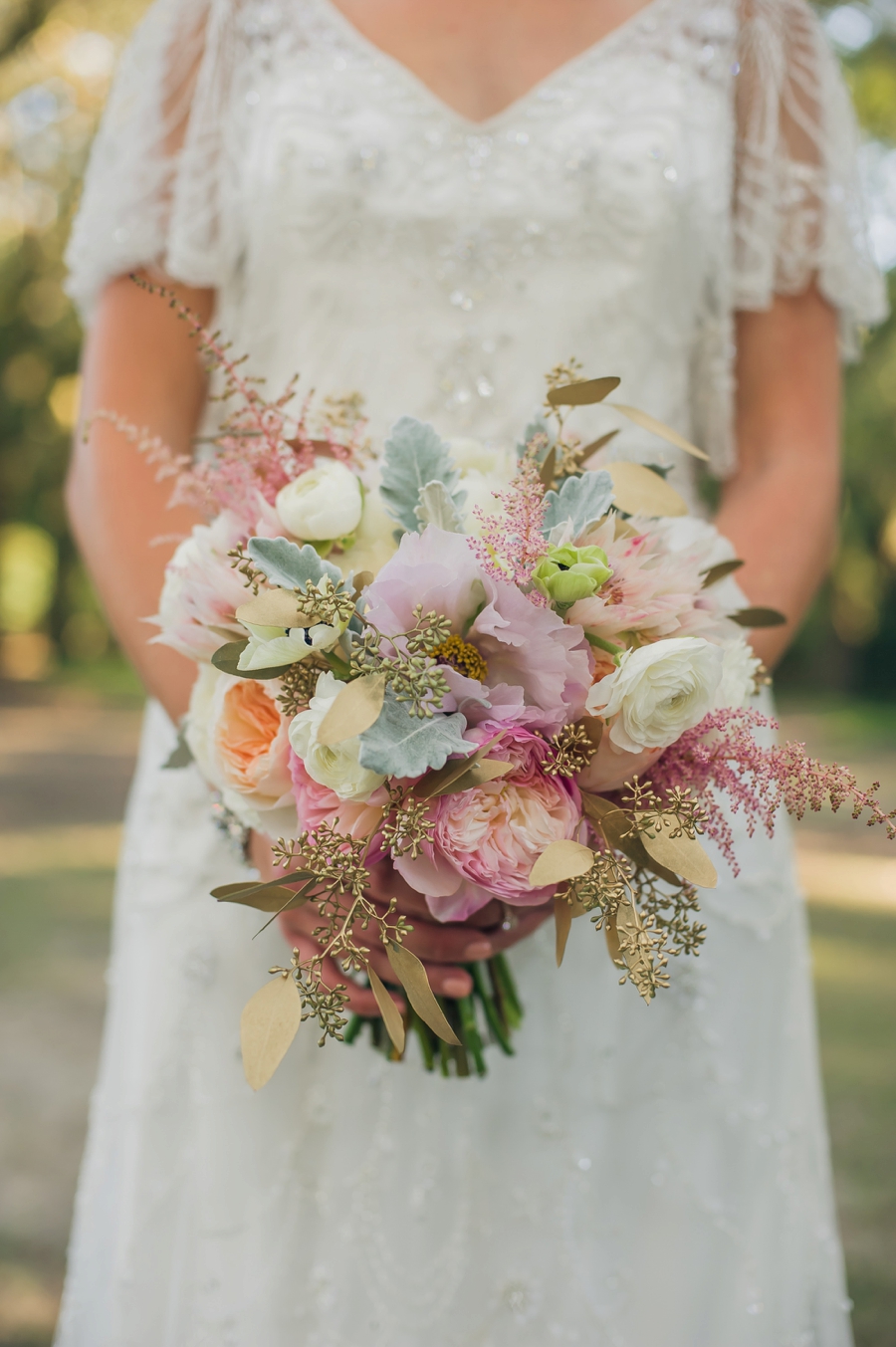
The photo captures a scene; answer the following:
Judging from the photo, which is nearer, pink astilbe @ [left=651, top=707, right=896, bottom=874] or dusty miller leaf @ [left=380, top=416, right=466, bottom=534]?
pink astilbe @ [left=651, top=707, right=896, bottom=874]

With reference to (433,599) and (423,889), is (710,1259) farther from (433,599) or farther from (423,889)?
(433,599)

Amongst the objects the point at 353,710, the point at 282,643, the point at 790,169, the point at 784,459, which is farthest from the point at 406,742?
the point at 790,169

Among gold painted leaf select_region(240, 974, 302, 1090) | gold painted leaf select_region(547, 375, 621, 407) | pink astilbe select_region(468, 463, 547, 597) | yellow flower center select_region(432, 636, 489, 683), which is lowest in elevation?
gold painted leaf select_region(240, 974, 302, 1090)

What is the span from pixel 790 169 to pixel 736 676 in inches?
42.4

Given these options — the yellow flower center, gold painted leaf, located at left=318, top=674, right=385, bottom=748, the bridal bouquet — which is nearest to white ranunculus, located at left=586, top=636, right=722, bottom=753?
the bridal bouquet

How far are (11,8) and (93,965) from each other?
7034mm

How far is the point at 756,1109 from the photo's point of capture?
1.66 metres

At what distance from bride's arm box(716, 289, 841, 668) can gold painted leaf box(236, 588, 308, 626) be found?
80cm

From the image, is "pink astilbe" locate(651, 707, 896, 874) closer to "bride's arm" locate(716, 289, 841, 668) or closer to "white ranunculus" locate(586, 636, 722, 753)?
"white ranunculus" locate(586, 636, 722, 753)

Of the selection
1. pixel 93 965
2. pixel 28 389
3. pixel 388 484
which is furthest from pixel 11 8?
pixel 388 484

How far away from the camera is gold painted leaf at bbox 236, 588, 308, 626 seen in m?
1.00

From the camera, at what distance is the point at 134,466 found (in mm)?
1615

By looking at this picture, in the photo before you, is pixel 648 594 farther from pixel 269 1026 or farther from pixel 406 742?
pixel 269 1026

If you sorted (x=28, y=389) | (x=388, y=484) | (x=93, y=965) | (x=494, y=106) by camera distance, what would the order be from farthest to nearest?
(x=28, y=389) → (x=93, y=965) → (x=494, y=106) → (x=388, y=484)
